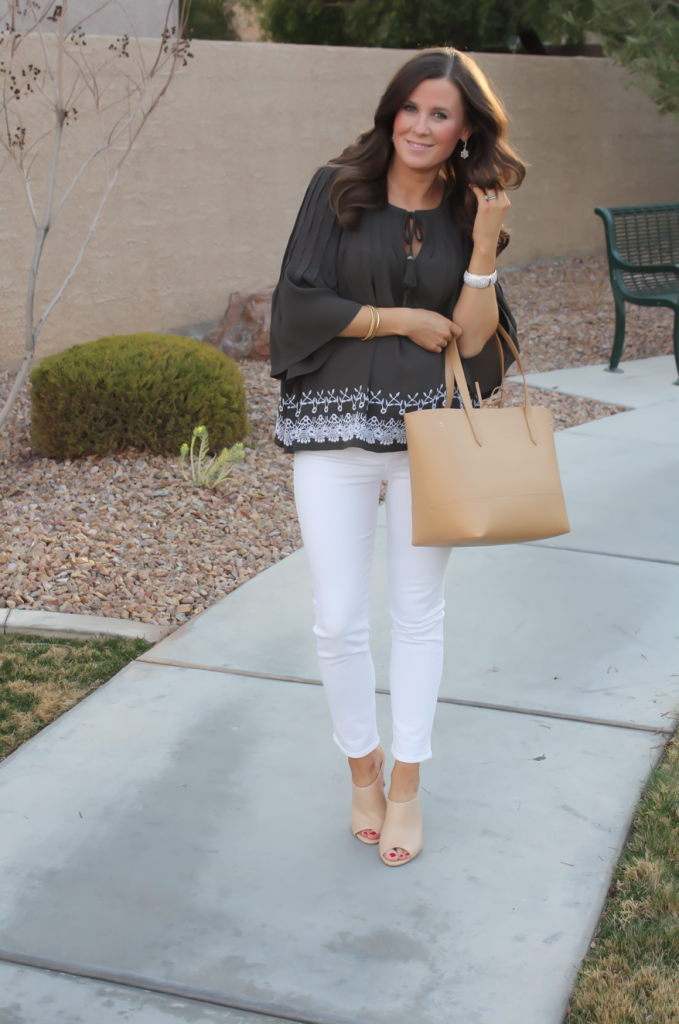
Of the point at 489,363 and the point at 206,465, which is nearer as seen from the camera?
the point at 489,363

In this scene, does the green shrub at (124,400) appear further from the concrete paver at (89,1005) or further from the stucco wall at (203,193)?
the concrete paver at (89,1005)

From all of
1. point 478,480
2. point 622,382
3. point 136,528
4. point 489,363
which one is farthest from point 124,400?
point 622,382

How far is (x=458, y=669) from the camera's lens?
325cm

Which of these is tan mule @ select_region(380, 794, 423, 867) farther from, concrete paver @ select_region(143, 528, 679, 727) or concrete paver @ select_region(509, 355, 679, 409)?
concrete paver @ select_region(509, 355, 679, 409)

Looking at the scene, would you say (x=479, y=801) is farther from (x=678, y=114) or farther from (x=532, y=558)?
(x=678, y=114)

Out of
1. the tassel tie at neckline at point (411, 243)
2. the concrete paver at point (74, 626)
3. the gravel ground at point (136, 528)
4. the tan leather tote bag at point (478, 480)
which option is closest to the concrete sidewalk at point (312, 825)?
the concrete paver at point (74, 626)

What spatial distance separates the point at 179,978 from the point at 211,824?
20.5 inches

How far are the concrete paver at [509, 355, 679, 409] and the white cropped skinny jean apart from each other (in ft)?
15.3

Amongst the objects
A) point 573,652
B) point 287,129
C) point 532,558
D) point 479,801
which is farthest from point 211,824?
point 287,129

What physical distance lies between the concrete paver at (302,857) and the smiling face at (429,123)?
1.61 m

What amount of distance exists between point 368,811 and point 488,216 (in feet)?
4.74

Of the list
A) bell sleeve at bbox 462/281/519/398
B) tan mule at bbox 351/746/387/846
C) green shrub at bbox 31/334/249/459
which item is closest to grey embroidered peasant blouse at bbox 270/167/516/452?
bell sleeve at bbox 462/281/519/398

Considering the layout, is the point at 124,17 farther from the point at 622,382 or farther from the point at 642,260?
the point at 622,382

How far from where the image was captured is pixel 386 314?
2154 millimetres
